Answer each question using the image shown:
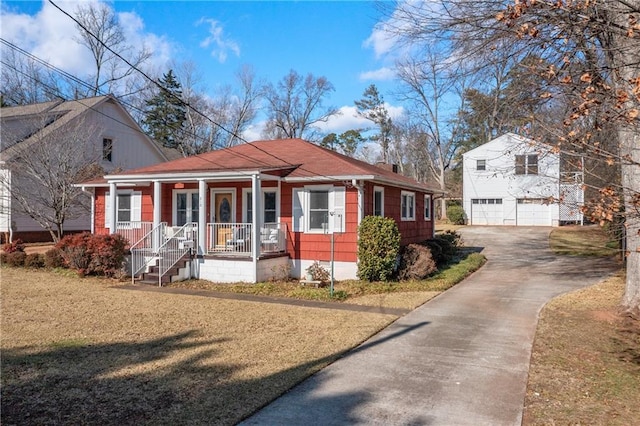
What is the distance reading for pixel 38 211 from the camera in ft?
66.9

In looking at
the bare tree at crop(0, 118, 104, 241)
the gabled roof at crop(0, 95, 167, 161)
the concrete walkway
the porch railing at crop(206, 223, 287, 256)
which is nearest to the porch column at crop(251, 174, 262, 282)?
the porch railing at crop(206, 223, 287, 256)

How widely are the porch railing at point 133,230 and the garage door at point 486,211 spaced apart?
25806mm

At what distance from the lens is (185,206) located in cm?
1622

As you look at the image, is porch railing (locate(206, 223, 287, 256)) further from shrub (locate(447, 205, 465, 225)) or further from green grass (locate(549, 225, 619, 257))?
shrub (locate(447, 205, 465, 225))

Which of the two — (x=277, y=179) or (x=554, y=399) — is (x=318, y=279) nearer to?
(x=277, y=179)

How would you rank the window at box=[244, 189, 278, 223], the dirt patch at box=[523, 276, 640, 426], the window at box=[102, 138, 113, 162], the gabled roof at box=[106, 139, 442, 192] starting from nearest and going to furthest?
the dirt patch at box=[523, 276, 640, 426] < the gabled roof at box=[106, 139, 442, 192] < the window at box=[244, 189, 278, 223] < the window at box=[102, 138, 113, 162]

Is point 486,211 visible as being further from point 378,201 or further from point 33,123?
point 33,123

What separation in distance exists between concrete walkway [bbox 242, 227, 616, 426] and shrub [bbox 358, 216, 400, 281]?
197 cm

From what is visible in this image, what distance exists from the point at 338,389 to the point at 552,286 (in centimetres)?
984

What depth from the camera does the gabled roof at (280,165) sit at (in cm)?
1327

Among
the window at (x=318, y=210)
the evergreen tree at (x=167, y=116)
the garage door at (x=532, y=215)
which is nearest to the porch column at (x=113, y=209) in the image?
the window at (x=318, y=210)

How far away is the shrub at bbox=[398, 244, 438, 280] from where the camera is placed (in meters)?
13.1

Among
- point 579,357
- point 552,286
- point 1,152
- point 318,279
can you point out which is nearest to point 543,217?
point 552,286

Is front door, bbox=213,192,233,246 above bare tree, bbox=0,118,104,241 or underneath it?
underneath
